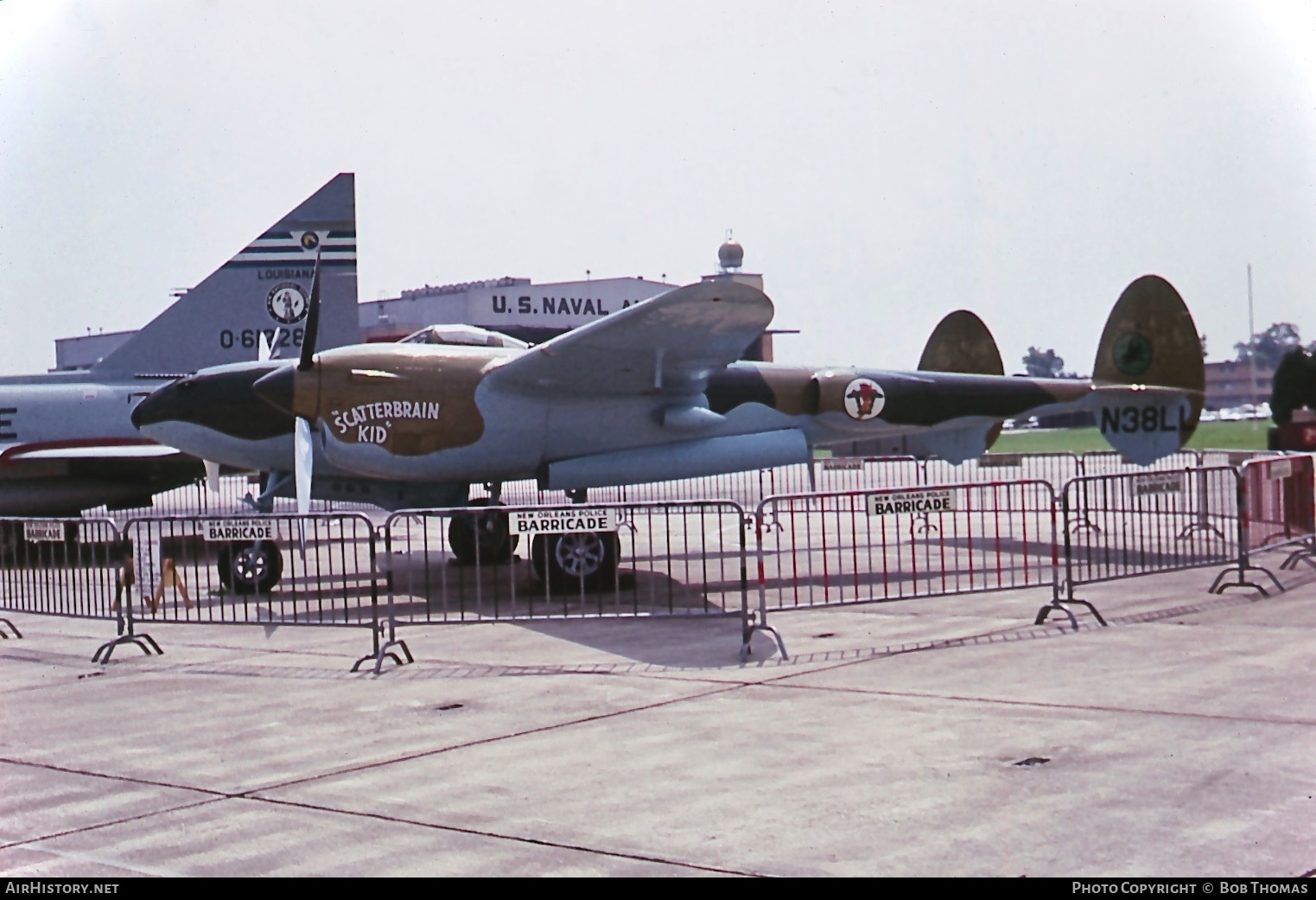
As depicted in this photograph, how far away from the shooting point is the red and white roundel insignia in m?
16.4

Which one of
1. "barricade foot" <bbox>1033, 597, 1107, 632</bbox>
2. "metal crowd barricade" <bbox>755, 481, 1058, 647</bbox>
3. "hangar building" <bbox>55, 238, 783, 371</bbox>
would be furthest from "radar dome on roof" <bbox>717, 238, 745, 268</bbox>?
"barricade foot" <bbox>1033, 597, 1107, 632</bbox>

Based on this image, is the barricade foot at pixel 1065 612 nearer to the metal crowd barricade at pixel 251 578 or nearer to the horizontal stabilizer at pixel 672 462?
the horizontal stabilizer at pixel 672 462

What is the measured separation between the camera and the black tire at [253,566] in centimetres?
1372

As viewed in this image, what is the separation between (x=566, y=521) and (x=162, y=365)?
13.7m

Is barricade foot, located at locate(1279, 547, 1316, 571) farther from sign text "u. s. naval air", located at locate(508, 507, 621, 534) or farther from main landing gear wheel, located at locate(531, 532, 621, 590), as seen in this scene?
sign text "u. s. naval air", located at locate(508, 507, 621, 534)

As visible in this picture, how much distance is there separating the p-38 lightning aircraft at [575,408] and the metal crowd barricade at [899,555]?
1.14 metres

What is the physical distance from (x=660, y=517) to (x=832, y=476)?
42.9 feet

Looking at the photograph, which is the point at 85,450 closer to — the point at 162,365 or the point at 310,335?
the point at 162,365

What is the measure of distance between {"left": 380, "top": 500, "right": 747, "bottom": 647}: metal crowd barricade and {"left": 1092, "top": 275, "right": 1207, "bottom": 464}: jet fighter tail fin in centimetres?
551

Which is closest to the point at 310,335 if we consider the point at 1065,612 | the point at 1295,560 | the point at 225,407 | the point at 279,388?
the point at 279,388

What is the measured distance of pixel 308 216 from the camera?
20531 millimetres

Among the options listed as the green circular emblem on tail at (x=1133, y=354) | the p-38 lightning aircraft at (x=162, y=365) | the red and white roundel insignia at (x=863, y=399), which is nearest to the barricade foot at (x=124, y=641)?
the red and white roundel insignia at (x=863, y=399)

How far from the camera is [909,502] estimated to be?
10617 mm
